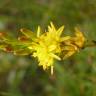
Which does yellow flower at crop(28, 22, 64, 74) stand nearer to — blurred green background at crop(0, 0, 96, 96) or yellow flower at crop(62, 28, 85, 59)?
yellow flower at crop(62, 28, 85, 59)

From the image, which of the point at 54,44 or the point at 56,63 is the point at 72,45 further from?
the point at 56,63

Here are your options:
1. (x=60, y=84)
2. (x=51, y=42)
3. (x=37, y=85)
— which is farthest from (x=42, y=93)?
(x=51, y=42)

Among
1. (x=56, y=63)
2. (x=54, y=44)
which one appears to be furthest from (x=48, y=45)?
(x=56, y=63)

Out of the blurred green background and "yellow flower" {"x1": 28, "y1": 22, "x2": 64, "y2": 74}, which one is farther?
the blurred green background

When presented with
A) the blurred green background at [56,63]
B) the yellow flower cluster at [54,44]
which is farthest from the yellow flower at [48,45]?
the blurred green background at [56,63]

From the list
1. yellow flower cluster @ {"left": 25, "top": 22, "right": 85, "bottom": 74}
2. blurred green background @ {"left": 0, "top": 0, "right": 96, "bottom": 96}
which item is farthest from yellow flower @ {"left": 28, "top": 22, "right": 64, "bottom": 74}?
blurred green background @ {"left": 0, "top": 0, "right": 96, "bottom": 96}

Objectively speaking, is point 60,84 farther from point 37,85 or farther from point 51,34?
point 51,34

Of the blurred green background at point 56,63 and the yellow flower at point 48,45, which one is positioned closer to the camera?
the yellow flower at point 48,45

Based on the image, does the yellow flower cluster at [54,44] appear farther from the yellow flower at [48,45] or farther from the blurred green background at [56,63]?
the blurred green background at [56,63]
